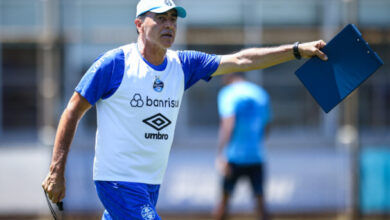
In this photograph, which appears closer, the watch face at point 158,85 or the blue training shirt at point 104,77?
the blue training shirt at point 104,77

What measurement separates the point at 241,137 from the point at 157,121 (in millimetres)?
3760

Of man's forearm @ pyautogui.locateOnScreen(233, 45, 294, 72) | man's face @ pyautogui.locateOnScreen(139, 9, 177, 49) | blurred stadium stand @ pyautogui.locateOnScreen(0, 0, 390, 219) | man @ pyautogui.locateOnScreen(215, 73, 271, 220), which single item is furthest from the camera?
blurred stadium stand @ pyautogui.locateOnScreen(0, 0, 390, 219)

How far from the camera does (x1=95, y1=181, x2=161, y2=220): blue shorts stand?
391 cm

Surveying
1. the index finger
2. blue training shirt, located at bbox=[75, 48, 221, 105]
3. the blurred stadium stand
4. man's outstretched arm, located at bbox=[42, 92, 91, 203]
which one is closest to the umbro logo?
blue training shirt, located at bbox=[75, 48, 221, 105]

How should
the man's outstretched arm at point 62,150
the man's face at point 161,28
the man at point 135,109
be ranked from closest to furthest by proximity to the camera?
the man's outstretched arm at point 62,150 < the man at point 135,109 < the man's face at point 161,28

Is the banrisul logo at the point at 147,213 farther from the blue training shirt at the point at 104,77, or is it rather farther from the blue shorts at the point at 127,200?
the blue training shirt at the point at 104,77

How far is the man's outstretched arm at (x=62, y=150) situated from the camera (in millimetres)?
3742

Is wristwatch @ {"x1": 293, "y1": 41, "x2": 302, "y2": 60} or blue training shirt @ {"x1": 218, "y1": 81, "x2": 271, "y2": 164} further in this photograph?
blue training shirt @ {"x1": 218, "y1": 81, "x2": 271, "y2": 164}

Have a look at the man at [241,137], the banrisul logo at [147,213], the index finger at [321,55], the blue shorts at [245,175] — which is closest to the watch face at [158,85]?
the banrisul logo at [147,213]

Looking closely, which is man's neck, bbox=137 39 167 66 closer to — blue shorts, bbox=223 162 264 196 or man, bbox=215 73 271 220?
man, bbox=215 73 271 220

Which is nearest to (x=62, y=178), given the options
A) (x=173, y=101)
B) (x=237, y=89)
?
(x=173, y=101)

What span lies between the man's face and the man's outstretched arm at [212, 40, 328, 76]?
1.62 feet

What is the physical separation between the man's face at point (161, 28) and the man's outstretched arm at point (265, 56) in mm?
493

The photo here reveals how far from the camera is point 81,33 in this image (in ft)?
32.3
